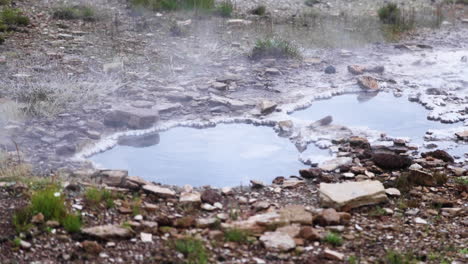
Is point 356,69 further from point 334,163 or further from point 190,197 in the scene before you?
point 190,197

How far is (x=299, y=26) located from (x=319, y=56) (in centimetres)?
159

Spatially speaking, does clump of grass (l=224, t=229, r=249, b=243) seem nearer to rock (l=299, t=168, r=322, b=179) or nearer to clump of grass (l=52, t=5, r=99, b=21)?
rock (l=299, t=168, r=322, b=179)

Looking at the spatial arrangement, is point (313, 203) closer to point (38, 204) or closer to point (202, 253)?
point (202, 253)

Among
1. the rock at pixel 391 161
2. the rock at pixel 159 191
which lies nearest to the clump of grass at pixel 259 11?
the rock at pixel 391 161

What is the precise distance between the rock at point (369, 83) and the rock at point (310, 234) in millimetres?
4514

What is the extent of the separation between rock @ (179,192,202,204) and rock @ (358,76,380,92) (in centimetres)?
424

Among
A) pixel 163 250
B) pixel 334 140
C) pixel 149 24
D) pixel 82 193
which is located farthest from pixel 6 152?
pixel 149 24

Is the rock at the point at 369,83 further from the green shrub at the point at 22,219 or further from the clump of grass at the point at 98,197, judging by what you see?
the green shrub at the point at 22,219

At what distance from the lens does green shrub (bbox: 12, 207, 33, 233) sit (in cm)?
441

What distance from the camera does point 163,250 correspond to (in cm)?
436

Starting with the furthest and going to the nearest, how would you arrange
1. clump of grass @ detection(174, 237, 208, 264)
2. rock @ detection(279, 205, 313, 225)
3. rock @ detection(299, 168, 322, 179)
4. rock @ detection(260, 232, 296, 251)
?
rock @ detection(299, 168, 322, 179)
rock @ detection(279, 205, 313, 225)
rock @ detection(260, 232, 296, 251)
clump of grass @ detection(174, 237, 208, 264)

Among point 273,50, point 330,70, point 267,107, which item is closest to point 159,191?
point 267,107

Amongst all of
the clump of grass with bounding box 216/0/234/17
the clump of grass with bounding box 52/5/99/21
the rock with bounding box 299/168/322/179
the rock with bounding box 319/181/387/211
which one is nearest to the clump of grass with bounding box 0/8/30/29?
the clump of grass with bounding box 52/5/99/21

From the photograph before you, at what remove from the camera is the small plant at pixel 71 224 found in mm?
4465
